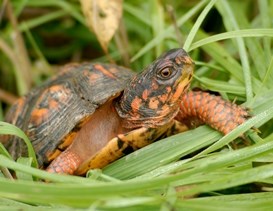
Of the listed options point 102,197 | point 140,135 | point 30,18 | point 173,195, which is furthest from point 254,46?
point 30,18

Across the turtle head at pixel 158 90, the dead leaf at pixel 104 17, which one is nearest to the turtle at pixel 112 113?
the turtle head at pixel 158 90

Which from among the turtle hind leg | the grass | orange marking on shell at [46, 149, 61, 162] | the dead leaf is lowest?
the turtle hind leg

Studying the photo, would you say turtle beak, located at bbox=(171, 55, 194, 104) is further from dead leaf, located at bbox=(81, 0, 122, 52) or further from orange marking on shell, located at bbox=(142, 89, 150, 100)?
dead leaf, located at bbox=(81, 0, 122, 52)

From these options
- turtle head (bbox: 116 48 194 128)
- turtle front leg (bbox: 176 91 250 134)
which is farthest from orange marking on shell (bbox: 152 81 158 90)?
→ turtle front leg (bbox: 176 91 250 134)

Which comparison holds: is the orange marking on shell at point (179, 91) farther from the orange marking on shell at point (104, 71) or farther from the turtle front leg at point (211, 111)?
the orange marking on shell at point (104, 71)

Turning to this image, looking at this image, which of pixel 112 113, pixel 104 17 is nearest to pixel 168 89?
pixel 112 113

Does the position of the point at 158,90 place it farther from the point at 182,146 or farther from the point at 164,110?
the point at 182,146

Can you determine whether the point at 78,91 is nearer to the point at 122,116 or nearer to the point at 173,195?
the point at 122,116
